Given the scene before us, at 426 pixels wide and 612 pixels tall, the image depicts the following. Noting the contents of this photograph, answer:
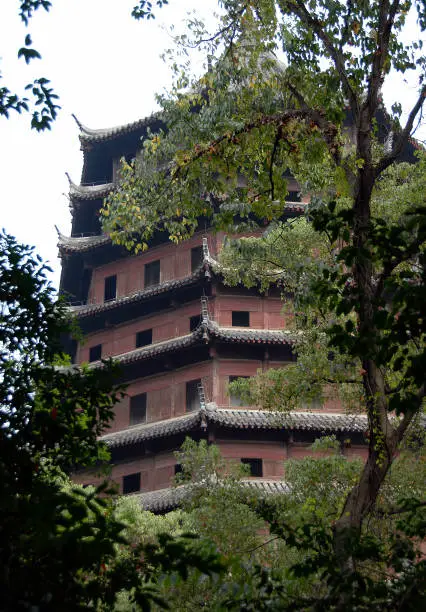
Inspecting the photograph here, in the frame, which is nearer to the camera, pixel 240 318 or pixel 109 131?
pixel 240 318

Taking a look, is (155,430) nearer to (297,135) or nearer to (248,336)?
(248,336)

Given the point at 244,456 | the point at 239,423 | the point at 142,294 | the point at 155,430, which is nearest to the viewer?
the point at 239,423

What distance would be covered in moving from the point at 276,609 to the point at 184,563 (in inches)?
41.5

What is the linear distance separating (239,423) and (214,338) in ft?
8.68

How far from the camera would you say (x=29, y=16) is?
6754 millimetres

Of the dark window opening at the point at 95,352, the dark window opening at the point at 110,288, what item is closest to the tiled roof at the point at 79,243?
the dark window opening at the point at 110,288

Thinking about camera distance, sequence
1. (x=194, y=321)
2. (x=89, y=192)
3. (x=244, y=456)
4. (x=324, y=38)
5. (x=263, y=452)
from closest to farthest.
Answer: (x=324, y=38) < (x=244, y=456) < (x=263, y=452) < (x=194, y=321) < (x=89, y=192)

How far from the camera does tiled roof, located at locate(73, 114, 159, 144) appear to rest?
25969 mm

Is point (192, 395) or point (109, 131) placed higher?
point (109, 131)

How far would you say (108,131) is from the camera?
26.7 meters

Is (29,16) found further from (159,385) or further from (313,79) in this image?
(159,385)

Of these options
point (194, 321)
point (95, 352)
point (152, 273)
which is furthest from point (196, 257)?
point (95, 352)

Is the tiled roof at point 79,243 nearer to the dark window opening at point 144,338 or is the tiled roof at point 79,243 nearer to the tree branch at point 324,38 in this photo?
the dark window opening at point 144,338

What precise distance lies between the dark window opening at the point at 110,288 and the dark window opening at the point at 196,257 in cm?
296
